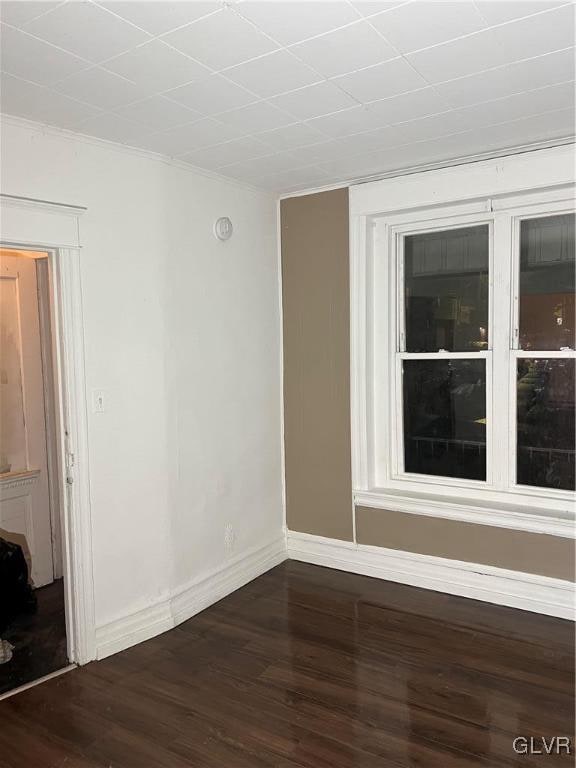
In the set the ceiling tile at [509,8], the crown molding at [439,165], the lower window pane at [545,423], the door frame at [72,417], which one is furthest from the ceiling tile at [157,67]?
the lower window pane at [545,423]

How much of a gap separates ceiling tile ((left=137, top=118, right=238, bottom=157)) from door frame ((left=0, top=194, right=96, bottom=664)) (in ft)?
1.73

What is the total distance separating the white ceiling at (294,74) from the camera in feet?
6.23

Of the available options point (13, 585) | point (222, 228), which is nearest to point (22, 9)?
point (222, 228)

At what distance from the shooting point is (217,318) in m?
3.73

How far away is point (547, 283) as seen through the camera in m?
3.47

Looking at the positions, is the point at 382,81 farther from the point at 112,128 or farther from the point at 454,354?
the point at 454,354

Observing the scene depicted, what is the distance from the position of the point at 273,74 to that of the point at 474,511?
2.66m

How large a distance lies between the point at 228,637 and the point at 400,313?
2291 millimetres

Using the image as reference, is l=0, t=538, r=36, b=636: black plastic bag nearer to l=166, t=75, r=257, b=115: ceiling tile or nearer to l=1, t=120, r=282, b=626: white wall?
l=1, t=120, r=282, b=626: white wall

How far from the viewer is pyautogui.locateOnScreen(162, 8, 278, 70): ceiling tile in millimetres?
1921

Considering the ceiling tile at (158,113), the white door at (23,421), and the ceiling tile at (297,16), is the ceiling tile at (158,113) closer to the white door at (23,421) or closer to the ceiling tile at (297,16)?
the ceiling tile at (297,16)

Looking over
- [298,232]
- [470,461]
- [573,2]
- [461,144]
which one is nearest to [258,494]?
[470,461]

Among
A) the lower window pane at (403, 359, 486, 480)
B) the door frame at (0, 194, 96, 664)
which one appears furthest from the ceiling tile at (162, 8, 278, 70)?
the lower window pane at (403, 359, 486, 480)

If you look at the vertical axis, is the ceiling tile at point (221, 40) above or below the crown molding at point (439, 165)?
below
